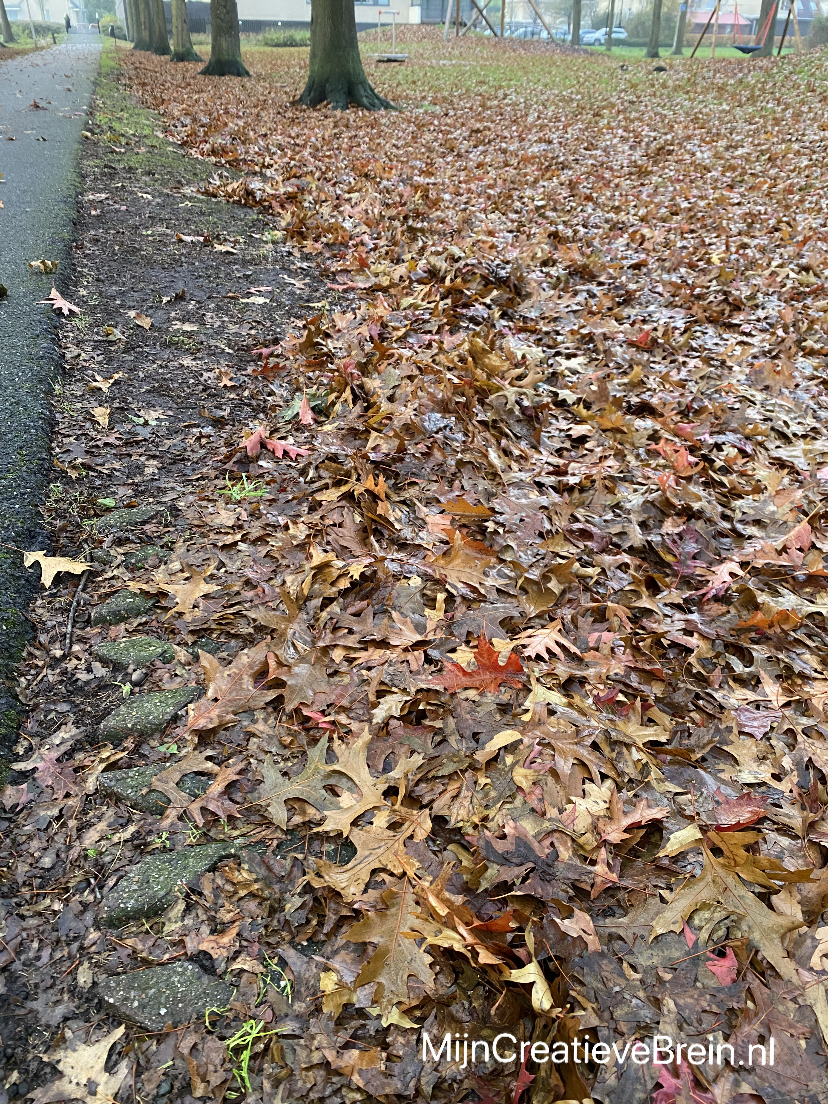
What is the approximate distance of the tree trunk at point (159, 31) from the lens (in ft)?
77.4

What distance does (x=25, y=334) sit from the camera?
3.90m

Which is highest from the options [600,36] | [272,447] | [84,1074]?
[600,36]

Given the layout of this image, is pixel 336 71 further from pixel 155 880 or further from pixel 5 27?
pixel 5 27

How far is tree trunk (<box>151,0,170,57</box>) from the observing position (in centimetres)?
2358

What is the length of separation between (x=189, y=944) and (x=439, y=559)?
1488 millimetres

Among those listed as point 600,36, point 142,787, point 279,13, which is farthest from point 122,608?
point 600,36

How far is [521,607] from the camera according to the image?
254 centimetres

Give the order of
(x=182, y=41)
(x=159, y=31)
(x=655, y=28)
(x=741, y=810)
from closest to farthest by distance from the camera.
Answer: (x=741, y=810) < (x=182, y=41) < (x=159, y=31) < (x=655, y=28)

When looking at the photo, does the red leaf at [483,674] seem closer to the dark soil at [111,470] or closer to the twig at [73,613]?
the dark soil at [111,470]

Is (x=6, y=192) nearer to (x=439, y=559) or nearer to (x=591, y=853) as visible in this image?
(x=439, y=559)

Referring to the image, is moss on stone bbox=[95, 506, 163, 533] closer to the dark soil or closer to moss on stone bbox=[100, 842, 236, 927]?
the dark soil

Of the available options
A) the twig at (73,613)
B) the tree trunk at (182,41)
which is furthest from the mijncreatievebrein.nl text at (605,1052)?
the tree trunk at (182,41)

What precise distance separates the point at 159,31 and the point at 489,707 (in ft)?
101

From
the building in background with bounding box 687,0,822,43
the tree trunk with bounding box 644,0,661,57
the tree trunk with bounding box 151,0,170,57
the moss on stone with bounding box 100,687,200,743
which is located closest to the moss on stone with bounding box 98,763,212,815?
the moss on stone with bounding box 100,687,200,743
